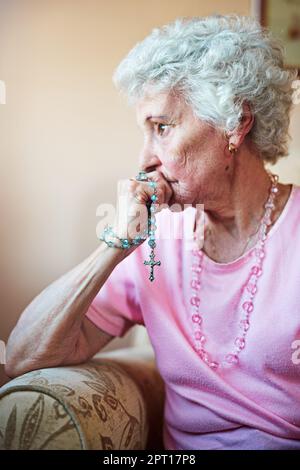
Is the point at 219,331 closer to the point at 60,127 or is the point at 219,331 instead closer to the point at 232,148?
the point at 232,148

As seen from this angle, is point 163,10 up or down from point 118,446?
up

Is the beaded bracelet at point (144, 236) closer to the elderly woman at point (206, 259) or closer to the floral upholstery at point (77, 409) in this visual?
the elderly woman at point (206, 259)

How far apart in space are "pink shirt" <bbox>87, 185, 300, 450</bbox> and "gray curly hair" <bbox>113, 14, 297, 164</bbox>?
24cm

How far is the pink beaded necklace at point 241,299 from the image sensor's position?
1213 millimetres

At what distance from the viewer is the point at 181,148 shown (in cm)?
116

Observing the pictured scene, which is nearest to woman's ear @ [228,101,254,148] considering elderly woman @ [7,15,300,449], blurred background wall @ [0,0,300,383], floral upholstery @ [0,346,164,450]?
elderly woman @ [7,15,300,449]

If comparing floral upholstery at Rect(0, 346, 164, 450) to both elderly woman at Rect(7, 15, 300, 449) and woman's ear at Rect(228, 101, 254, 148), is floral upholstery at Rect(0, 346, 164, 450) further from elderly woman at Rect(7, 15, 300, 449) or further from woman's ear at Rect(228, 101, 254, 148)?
woman's ear at Rect(228, 101, 254, 148)

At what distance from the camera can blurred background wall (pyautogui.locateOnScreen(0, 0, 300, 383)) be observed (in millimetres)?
1230

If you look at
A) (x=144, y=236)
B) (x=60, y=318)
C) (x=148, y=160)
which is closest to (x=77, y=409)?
(x=60, y=318)

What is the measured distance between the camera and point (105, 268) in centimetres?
116

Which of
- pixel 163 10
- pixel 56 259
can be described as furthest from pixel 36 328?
pixel 163 10

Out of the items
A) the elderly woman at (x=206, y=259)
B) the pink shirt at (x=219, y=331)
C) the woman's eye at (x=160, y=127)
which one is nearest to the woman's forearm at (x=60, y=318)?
the elderly woman at (x=206, y=259)
